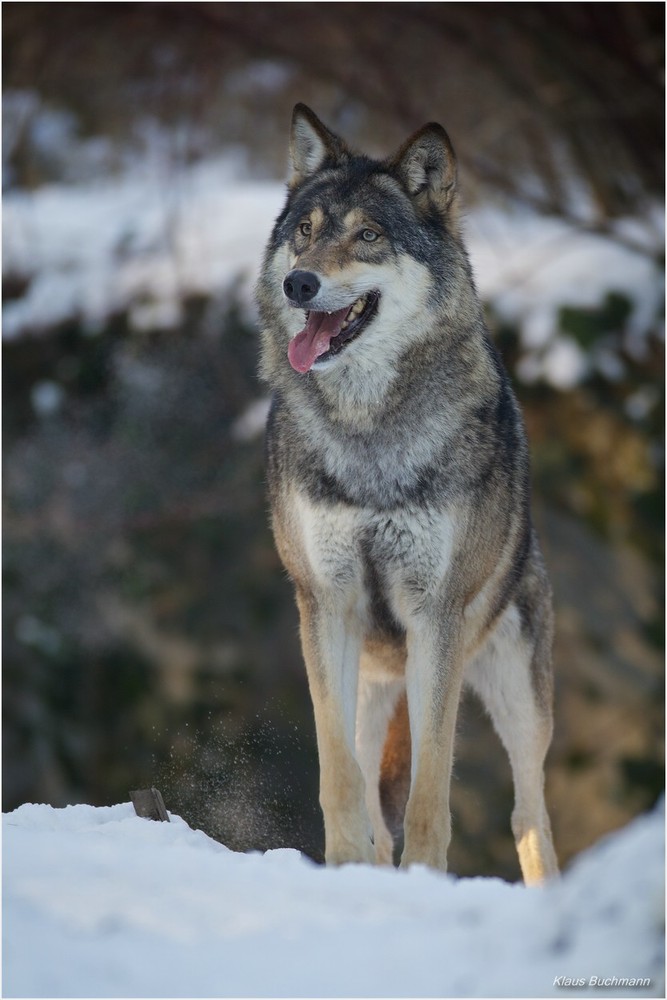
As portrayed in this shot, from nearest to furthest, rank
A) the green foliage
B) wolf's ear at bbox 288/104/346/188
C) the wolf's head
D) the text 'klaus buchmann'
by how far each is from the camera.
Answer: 1. the text 'klaus buchmann'
2. the wolf's head
3. wolf's ear at bbox 288/104/346/188
4. the green foliage

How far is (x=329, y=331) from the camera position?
11.6ft

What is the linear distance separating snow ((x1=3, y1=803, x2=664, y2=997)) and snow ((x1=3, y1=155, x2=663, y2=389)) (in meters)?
9.02

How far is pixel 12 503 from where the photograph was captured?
11.1m

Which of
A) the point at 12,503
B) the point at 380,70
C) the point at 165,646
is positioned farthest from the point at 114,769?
the point at 380,70

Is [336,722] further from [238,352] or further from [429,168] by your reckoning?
[238,352]

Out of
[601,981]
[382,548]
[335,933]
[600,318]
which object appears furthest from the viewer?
[600,318]

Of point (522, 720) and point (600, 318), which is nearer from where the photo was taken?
point (522, 720)

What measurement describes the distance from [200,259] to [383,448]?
317 inches

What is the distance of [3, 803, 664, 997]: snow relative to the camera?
2008mm

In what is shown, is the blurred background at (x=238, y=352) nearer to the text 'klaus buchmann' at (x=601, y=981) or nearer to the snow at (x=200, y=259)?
the snow at (x=200, y=259)

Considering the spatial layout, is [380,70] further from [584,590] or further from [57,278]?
[584,590]

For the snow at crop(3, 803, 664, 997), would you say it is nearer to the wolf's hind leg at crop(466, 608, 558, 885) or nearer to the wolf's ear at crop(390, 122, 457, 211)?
the wolf's hind leg at crop(466, 608, 558, 885)

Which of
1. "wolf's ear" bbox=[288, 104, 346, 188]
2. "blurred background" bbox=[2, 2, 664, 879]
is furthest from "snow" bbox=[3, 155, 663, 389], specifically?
"wolf's ear" bbox=[288, 104, 346, 188]

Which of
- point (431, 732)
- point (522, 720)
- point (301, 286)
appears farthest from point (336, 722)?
point (301, 286)
